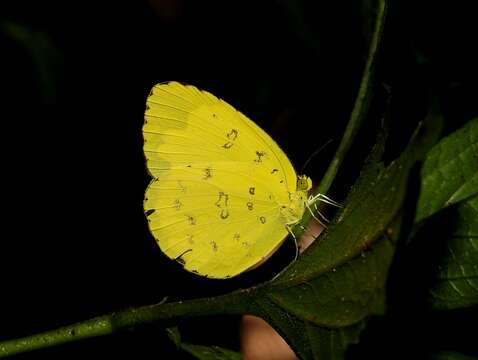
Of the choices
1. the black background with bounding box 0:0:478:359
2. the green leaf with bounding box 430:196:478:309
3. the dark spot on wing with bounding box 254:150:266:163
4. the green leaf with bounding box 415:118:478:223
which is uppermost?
the green leaf with bounding box 415:118:478:223

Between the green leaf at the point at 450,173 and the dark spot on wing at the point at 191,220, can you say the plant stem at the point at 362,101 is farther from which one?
the dark spot on wing at the point at 191,220

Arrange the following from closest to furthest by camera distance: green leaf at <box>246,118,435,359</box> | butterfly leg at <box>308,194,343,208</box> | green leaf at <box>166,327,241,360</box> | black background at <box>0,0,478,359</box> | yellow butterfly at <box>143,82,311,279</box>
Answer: green leaf at <box>246,118,435,359</box> → green leaf at <box>166,327,241,360</box> → butterfly leg at <box>308,194,343,208</box> → yellow butterfly at <box>143,82,311,279</box> → black background at <box>0,0,478,359</box>

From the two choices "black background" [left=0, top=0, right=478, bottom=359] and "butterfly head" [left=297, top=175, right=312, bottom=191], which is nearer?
"butterfly head" [left=297, top=175, right=312, bottom=191]

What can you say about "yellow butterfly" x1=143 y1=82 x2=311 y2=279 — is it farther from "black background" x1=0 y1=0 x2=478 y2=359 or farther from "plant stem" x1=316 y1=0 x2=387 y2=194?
"plant stem" x1=316 y1=0 x2=387 y2=194

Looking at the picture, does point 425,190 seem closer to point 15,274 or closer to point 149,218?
point 149,218

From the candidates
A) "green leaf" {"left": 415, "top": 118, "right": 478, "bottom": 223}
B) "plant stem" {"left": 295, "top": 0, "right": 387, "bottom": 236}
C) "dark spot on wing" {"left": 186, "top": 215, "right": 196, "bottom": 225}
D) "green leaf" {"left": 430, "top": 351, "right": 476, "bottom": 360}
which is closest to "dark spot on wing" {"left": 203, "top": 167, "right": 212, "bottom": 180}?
"dark spot on wing" {"left": 186, "top": 215, "right": 196, "bottom": 225}

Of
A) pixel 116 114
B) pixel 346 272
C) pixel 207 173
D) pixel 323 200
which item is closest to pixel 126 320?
pixel 346 272

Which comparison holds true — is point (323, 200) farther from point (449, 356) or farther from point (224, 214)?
point (449, 356)
